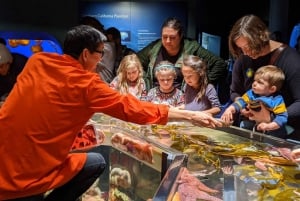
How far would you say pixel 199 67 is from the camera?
391 centimetres

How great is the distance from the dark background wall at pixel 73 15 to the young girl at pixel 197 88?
377 centimetres

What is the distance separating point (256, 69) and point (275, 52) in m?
0.22

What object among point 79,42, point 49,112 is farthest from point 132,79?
point 49,112

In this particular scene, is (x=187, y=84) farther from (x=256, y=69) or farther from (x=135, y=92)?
(x=256, y=69)

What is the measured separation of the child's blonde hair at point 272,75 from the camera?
3.08 m

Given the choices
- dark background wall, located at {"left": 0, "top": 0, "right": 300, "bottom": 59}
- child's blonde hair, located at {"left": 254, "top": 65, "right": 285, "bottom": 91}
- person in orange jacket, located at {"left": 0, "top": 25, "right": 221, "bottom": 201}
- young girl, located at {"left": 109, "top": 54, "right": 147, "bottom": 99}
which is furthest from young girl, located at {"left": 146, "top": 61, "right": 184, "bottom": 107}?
dark background wall, located at {"left": 0, "top": 0, "right": 300, "bottom": 59}

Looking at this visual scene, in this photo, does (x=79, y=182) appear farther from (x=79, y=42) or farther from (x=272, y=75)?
(x=272, y=75)

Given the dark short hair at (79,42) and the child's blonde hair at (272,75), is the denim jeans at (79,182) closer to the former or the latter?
the dark short hair at (79,42)

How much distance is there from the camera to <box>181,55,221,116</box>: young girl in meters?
3.91

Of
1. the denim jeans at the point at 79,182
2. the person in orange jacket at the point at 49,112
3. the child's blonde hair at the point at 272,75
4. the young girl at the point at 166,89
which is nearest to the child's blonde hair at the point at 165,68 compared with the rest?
the young girl at the point at 166,89

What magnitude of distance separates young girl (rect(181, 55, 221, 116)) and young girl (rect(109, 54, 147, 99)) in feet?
1.50

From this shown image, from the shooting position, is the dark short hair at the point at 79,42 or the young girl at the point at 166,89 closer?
the dark short hair at the point at 79,42

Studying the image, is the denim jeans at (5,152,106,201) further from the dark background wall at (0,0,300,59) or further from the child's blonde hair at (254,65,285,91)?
the dark background wall at (0,0,300,59)

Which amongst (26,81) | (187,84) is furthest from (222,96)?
(26,81)
